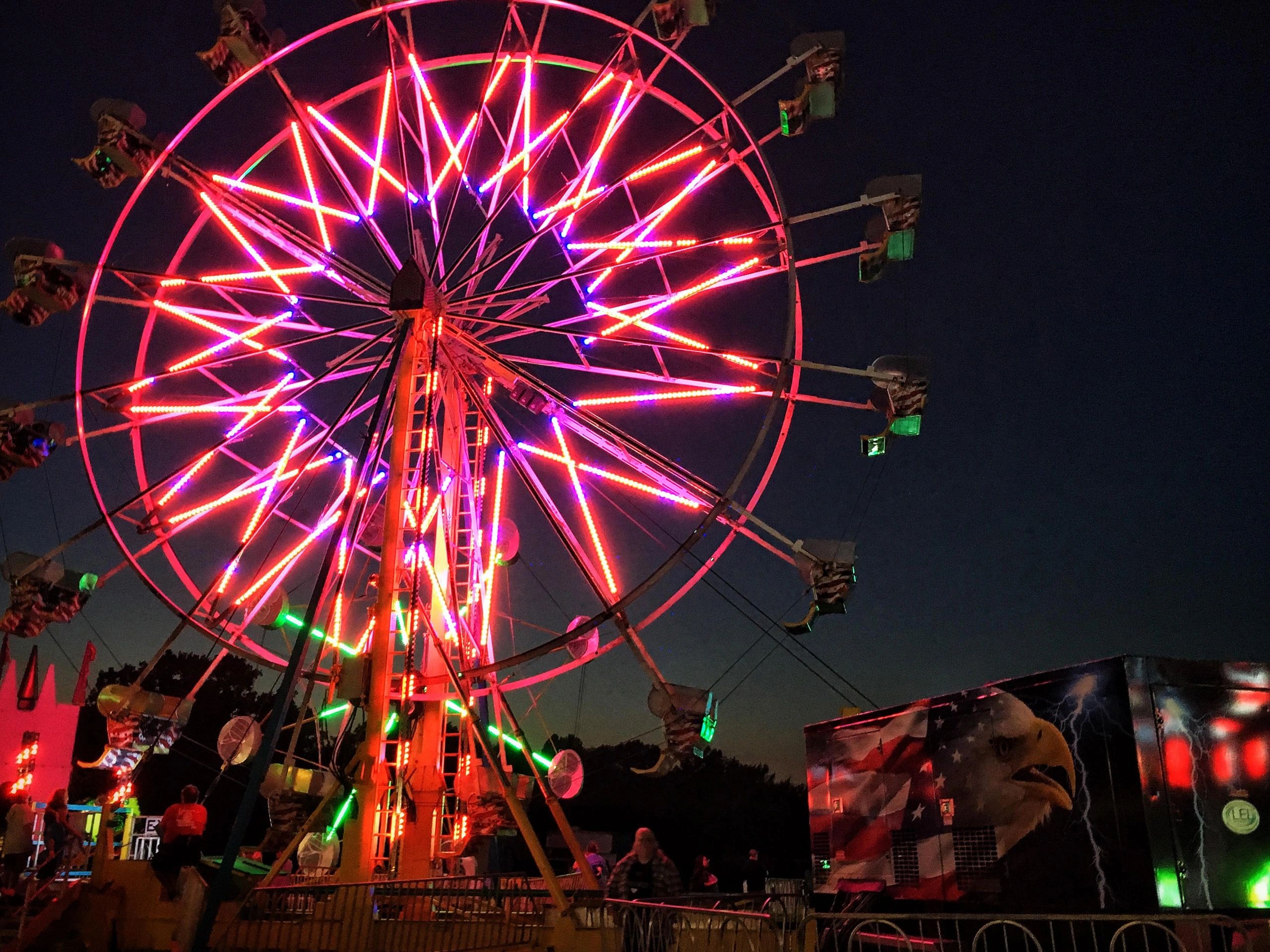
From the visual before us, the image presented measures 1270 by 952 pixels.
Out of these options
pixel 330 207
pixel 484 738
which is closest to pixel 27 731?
pixel 330 207

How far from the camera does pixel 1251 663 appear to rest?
8617 mm

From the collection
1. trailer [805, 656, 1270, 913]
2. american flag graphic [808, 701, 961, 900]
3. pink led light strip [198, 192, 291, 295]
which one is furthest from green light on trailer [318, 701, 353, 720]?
trailer [805, 656, 1270, 913]

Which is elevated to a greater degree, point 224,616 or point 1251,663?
point 224,616

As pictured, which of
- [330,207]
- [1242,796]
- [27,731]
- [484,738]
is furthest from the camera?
[27,731]

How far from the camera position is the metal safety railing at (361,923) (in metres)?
8.52

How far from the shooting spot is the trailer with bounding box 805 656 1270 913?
26.0 feet

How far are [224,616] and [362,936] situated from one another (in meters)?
6.84

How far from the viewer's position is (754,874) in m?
18.4

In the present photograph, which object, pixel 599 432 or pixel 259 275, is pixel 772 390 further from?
pixel 259 275

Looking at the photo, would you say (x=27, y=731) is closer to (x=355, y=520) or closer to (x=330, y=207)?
(x=355, y=520)

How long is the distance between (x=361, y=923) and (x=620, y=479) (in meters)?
8.09

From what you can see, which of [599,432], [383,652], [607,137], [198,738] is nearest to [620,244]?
[607,137]

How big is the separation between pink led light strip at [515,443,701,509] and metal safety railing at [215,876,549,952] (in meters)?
6.17

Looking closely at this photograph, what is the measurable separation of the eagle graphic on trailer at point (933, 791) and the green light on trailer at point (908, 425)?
11.9 ft
